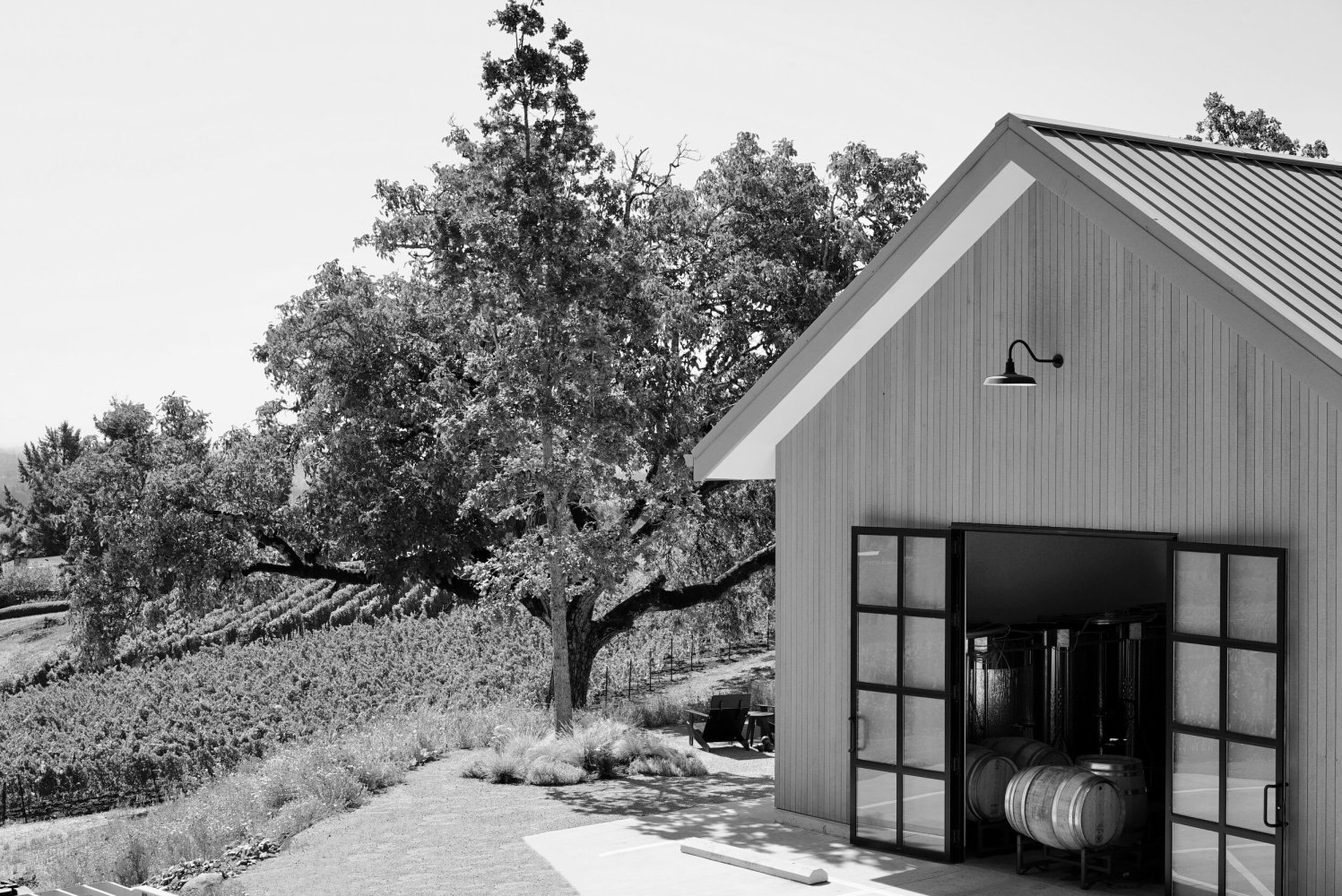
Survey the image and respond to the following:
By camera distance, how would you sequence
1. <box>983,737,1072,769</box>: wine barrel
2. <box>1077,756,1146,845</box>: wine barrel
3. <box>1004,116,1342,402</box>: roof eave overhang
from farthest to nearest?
<box>983,737,1072,769</box>: wine barrel < <box>1077,756,1146,845</box>: wine barrel < <box>1004,116,1342,402</box>: roof eave overhang

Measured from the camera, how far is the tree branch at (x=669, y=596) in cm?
2203

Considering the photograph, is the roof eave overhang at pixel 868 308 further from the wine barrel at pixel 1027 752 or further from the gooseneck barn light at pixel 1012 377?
the wine barrel at pixel 1027 752

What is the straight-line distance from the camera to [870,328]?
10.5m

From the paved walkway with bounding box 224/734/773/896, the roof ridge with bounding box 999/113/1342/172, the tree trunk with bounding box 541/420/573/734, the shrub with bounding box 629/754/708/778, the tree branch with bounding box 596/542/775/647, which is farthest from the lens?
the tree branch with bounding box 596/542/775/647

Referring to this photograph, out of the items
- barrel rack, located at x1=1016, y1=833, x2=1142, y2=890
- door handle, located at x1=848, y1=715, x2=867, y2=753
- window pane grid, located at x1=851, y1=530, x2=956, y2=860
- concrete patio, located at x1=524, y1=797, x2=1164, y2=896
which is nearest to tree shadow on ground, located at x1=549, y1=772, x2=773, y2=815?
concrete patio, located at x1=524, y1=797, x2=1164, y2=896

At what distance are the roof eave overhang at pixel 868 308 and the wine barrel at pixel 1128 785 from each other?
3712 millimetres

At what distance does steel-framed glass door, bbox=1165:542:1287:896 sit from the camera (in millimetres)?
7871

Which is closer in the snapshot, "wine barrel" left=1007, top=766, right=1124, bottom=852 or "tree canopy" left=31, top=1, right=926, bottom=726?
"wine barrel" left=1007, top=766, right=1124, bottom=852

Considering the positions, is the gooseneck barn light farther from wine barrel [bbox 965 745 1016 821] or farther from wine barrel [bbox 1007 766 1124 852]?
wine barrel [bbox 965 745 1016 821]

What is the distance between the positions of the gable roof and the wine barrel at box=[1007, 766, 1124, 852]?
3504 millimetres

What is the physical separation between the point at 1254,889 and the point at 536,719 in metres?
11.8

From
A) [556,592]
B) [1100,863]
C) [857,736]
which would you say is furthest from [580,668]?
[1100,863]

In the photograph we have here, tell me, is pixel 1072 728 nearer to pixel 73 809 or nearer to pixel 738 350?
pixel 738 350

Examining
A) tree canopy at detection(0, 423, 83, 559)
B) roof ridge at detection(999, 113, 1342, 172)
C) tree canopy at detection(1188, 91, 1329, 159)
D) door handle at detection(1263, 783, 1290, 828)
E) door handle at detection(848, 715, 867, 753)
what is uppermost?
tree canopy at detection(1188, 91, 1329, 159)
